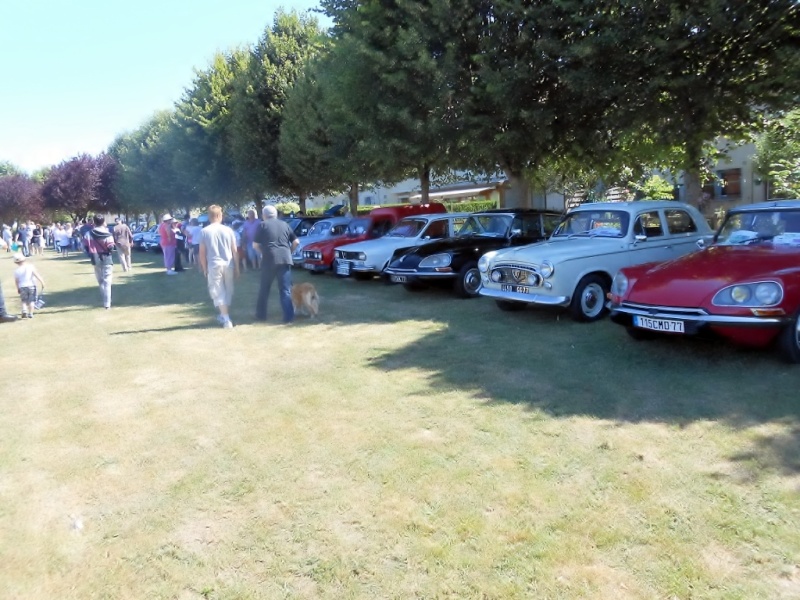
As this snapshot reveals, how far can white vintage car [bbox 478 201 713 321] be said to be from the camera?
324 inches

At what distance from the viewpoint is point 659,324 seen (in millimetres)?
6152

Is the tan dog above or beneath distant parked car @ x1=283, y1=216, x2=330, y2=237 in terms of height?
beneath

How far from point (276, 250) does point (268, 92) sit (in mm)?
16453

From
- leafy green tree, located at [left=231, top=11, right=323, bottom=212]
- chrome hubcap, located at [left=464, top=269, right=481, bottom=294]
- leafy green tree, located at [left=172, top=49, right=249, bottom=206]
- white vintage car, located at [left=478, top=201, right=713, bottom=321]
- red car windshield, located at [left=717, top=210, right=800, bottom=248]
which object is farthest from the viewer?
leafy green tree, located at [left=172, top=49, right=249, bottom=206]

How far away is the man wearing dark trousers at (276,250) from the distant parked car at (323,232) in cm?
671

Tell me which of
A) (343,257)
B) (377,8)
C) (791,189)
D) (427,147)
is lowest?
(343,257)

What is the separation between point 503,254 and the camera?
8.94 meters

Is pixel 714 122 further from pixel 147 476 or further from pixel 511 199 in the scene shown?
pixel 147 476

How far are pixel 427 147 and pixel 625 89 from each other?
412 cm

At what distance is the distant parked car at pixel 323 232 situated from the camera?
16.4m

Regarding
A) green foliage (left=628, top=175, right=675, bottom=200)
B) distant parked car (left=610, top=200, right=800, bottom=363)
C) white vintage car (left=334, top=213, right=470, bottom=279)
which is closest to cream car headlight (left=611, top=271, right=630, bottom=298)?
distant parked car (left=610, top=200, right=800, bottom=363)

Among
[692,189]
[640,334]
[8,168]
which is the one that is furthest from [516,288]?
[8,168]

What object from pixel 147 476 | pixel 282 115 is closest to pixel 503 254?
pixel 147 476

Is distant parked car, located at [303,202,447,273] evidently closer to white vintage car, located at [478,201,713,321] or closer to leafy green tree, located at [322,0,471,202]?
leafy green tree, located at [322,0,471,202]
